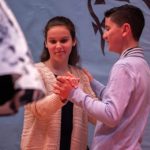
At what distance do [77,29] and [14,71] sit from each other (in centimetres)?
178

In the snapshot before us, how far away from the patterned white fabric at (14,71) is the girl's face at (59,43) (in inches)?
41.9

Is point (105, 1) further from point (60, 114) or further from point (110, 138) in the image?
point (110, 138)

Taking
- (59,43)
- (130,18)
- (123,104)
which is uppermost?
(130,18)

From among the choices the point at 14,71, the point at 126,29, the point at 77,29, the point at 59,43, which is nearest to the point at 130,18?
the point at 126,29

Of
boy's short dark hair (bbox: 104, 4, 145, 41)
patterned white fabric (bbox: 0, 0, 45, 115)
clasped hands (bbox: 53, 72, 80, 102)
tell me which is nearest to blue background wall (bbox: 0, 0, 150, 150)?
boy's short dark hair (bbox: 104, 4, 145, 41)

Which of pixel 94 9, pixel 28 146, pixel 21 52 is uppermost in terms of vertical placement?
pixel 21 52

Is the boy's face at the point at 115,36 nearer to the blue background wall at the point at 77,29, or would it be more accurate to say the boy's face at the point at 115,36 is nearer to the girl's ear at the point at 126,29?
the girl's ear at the point at 126,29

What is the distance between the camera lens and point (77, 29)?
2.22 m

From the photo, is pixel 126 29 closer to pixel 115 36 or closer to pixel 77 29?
pixel 115 36

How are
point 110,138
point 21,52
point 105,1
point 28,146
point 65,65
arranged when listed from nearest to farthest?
point 21,52 → point 110,138 → point 28,146 → point 65,65 → point 105,1

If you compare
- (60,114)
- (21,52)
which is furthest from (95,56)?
(21,52)

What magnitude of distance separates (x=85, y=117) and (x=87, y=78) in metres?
0.17

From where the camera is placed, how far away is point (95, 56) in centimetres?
221

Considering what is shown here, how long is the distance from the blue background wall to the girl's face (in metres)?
0.59
